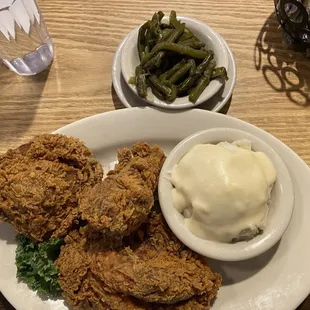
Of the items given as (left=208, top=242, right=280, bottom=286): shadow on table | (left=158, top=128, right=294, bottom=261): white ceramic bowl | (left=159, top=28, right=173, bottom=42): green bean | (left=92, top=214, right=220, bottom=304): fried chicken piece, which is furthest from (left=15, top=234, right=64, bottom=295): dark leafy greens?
(left=159, top=28, right=173, bottom=42): green bean

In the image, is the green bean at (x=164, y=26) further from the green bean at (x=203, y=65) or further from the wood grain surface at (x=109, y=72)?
the wood grain surface at (x=109, y=72)

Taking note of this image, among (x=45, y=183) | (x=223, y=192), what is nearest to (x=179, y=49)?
(x=223, y=192)

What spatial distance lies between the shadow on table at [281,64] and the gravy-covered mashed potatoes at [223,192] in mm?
830

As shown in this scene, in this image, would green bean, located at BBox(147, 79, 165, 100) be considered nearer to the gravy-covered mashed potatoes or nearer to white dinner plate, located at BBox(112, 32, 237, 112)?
white dinner plate, located at BBox(112, 32, 237, 112)

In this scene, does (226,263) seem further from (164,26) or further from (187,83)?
(164,26)

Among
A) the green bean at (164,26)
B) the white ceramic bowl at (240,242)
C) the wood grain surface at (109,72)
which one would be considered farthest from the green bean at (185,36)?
the white ceramic bowl at (240,242)

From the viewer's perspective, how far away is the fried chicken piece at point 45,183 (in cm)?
185

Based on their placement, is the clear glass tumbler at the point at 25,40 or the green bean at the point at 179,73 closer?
the green bean at the point at 179,73

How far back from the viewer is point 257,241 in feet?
6.12

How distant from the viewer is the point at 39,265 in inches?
74.2

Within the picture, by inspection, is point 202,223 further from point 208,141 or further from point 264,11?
point 264,11

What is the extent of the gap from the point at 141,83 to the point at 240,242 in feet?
3.25

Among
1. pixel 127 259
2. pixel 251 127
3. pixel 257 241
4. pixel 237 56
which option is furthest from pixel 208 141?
pixel 237 56

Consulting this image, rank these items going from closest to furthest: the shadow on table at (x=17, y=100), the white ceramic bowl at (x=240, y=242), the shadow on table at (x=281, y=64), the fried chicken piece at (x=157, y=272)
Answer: the fried chicken piece at (x=157, y=272) → the white ceramic bowl at (x=240, y=242) → the shadow on table at (x=17, y=100) → the shadow on table at (x=281, y=64)
